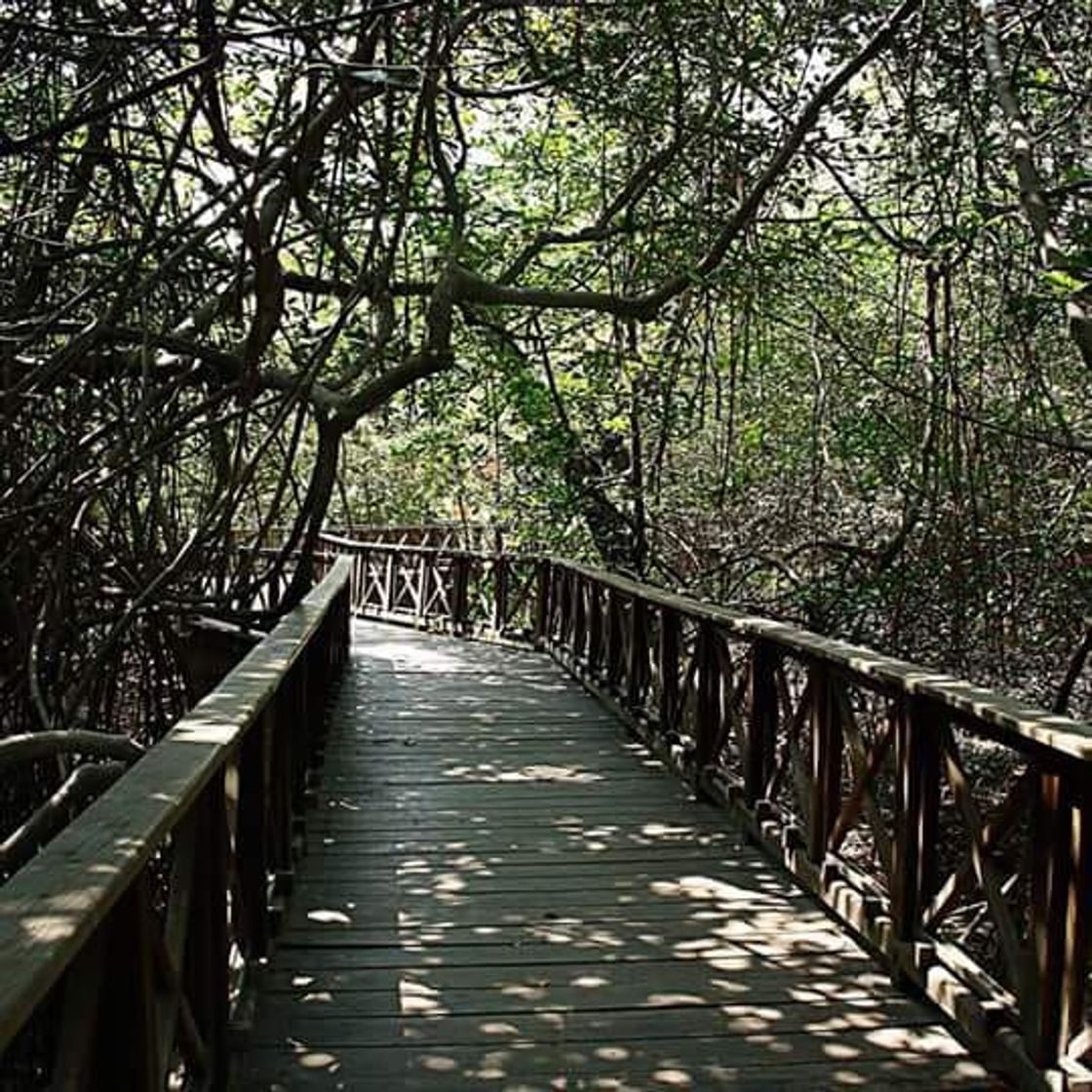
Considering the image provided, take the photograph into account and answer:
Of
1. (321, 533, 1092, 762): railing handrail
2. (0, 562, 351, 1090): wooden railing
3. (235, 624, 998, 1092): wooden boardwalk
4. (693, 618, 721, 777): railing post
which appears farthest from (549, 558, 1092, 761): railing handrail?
(0, 562, 351, 1090): wooden railing

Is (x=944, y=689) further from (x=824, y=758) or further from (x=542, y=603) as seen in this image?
(x=542, y=603)

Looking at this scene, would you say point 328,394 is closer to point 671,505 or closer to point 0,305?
point 0,305

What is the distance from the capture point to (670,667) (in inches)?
248

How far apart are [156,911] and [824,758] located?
2.01m

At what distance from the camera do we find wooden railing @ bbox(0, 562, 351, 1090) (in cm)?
149

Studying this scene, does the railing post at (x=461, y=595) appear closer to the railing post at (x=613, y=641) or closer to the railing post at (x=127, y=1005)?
the railing post at (x=613, y=641)

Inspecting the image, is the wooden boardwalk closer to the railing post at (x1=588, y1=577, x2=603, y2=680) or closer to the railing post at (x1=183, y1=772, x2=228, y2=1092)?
the railing post at (x1=183, y1=772, x2=228, y2=1092)

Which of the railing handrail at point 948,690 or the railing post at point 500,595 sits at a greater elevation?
the railing handrail at point 948,690

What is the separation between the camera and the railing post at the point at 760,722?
4.68 meters

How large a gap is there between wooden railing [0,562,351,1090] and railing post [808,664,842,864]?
1477 millimetres

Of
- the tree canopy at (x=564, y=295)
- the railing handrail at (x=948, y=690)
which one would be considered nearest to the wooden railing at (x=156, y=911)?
the tree canopy at (x=564, y=295)

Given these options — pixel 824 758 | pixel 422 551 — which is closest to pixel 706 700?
pixel 824 758

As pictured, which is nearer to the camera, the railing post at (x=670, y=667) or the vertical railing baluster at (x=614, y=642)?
the railing post at (x=670, y=667)

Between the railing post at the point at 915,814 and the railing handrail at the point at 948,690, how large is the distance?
0.08m
